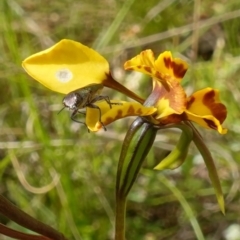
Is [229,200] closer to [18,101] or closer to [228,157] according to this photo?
[228,157]

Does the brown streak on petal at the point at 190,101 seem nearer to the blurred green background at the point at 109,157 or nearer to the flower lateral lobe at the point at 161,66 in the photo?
the flower lateral lobe at the point at 161,66

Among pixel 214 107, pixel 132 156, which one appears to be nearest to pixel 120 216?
pixel 132 156

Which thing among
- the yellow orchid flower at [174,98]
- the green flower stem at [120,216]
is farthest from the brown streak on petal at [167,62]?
the green flower stem at [120,216]

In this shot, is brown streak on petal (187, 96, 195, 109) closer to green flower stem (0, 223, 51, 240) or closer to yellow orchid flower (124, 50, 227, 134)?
yellow orchid flower (124, 50, 227, 134)

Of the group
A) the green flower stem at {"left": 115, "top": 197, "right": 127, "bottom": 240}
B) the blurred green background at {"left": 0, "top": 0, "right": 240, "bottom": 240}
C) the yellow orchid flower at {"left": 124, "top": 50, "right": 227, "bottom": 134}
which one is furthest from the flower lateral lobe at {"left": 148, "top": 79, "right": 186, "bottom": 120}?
the blurred green background at {"left": 0, "top": 0, "right": 240, "bottom": 240}

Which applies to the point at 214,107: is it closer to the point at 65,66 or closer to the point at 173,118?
the point at 173,118

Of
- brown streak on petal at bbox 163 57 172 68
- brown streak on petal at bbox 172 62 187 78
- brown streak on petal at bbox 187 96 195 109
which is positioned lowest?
brown streak on petal at bbox 187 96 195 109

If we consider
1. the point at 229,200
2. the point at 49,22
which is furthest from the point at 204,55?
the point at 229,200
